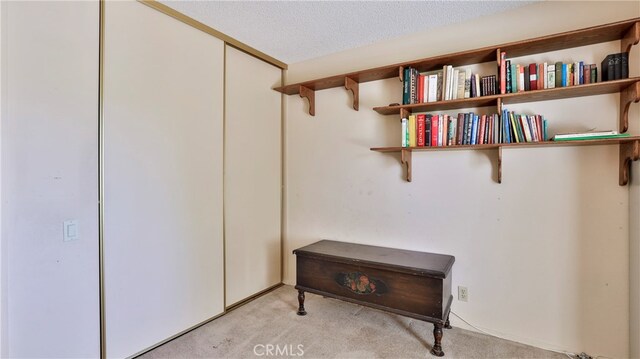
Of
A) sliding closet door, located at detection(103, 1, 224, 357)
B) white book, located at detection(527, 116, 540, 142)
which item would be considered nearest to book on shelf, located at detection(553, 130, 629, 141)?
white book, located at detection(527, 116, 540, 142)

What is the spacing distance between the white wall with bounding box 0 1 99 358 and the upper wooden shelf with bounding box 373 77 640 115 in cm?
198

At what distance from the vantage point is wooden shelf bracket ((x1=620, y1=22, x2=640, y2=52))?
1.62 metres

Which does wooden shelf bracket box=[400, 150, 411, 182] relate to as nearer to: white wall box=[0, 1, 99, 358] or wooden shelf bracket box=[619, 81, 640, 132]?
wooden shelf bracket box=[619, 81, 640, 132]

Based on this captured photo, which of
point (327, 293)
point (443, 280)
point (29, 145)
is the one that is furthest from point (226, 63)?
point (443, 280)

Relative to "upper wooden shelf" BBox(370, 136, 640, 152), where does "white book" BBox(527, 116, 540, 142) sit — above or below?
above

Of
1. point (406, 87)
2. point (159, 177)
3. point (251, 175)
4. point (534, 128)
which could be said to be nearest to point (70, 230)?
point (159, 177)

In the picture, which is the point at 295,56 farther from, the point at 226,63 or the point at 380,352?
the point at 380,352

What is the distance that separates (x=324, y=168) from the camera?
2.92 meters

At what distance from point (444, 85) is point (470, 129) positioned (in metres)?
0.37

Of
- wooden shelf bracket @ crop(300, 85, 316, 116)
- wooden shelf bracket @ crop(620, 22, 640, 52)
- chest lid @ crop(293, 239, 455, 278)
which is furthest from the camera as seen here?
wooden shelf bracket @ crop(300, 85, 316, 116)

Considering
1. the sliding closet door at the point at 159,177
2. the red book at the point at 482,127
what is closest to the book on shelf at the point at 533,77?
the red book at the point at 482,127

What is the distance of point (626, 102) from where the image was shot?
68.6 inches

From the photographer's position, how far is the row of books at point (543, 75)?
181 centimetres

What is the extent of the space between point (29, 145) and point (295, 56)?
2166mm
